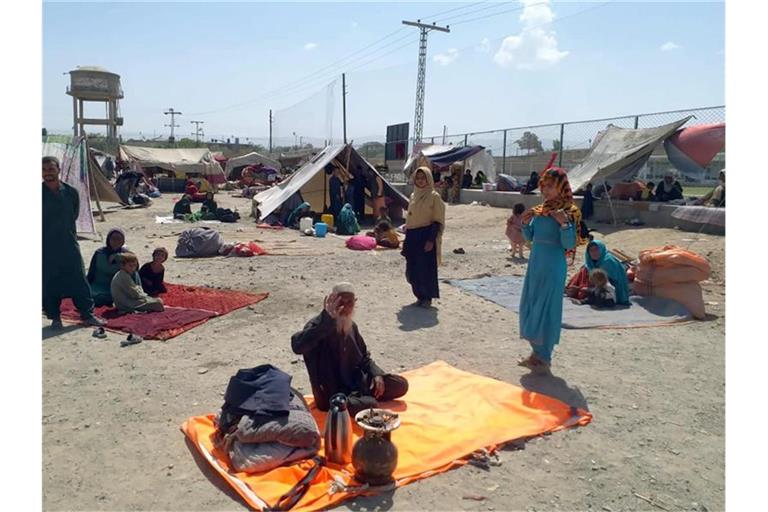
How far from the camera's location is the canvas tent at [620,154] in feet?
39.7

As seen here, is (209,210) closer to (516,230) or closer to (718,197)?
(516,230)

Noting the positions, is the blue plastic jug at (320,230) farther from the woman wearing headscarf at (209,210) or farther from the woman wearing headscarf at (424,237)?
the woman wearing headscarf at (424,237)

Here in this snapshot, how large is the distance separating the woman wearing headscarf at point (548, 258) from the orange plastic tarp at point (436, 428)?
0.53m

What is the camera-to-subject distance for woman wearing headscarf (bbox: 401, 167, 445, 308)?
6.53 m

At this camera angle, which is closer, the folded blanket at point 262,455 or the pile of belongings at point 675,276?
the folded blanket at point 262,455

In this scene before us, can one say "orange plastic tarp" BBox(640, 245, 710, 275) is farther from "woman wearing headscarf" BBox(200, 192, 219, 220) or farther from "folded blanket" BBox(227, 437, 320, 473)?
"woman wearing headscarf" BBox(200, 192, 219, 220)

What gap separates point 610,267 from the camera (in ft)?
22.8

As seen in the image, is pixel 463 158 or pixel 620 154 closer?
pixel 620 154

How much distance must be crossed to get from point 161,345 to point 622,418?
365 centimetres

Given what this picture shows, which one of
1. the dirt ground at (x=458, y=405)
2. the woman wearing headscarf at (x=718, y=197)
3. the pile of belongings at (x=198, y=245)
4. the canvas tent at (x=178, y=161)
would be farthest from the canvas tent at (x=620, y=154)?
the canvas tent at (x=178, y=161)

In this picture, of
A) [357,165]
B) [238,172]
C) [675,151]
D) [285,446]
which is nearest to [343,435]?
[285,446]

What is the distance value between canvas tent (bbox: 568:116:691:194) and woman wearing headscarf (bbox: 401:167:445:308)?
6823 millimetres

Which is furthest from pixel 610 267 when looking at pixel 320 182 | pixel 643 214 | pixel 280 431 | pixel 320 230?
pixel 320 182

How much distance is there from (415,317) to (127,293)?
114 inches
